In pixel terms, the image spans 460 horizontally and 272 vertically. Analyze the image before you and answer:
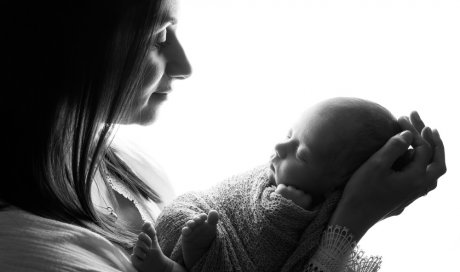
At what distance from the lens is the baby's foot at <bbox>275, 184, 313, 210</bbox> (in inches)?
36.0

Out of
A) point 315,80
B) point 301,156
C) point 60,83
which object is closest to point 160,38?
point 60,83

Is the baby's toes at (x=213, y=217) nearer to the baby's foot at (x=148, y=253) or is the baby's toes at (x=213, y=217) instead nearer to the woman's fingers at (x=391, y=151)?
the baby's foot at (x=148, y=253)

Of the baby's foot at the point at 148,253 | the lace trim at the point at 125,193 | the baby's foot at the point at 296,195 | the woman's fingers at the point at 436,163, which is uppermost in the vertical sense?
the woman's fingers at the point at 436,163

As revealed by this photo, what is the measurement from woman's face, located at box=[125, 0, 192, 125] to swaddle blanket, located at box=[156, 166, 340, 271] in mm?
166

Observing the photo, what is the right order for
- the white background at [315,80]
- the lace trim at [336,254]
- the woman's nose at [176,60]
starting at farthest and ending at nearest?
the white background at [315,80], the woman's nose at [176,60], the lace trim at [336,254]

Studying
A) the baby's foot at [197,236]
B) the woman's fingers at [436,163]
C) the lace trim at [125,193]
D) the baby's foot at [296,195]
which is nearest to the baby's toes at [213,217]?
the baby's foot at [197,236]

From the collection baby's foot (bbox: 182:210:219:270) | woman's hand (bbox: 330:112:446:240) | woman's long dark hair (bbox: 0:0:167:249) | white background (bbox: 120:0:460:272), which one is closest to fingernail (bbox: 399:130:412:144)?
woman's hand (bbox: 330:112:446:240)

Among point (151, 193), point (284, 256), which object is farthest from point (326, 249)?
point (151, 193)

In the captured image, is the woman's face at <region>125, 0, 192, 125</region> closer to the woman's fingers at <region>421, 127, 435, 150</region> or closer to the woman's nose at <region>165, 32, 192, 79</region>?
the woman's nose at <region>165, 32, 192, 79</region>

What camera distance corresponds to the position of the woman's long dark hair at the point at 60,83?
854 millimetres

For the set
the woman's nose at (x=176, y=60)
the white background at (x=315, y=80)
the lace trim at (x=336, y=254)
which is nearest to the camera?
the lace trim at (x=336, y=254)

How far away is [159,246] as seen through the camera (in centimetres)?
92

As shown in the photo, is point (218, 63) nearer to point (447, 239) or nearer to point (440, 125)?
point (440, 125)

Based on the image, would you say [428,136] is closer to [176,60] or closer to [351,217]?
[351,217]
